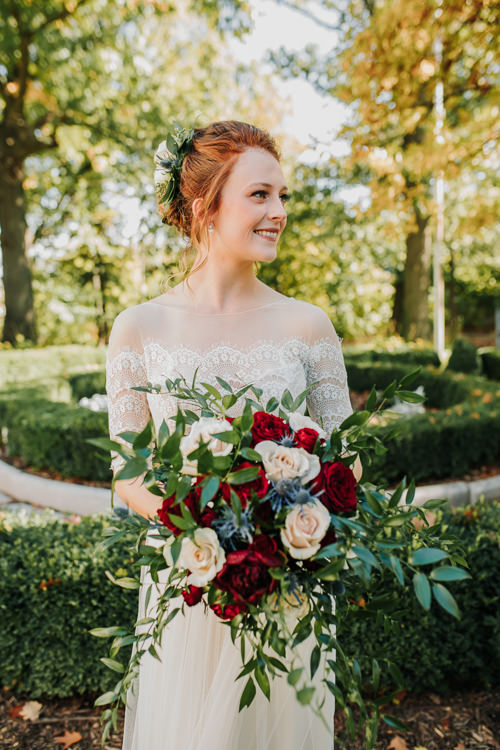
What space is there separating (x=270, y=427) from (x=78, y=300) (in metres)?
20.9

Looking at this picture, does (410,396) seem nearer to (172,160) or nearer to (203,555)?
(203,555)

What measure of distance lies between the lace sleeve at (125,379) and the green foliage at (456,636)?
1768mm

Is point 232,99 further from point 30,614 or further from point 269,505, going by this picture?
point 269,505

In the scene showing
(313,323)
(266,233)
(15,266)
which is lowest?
(313,323)

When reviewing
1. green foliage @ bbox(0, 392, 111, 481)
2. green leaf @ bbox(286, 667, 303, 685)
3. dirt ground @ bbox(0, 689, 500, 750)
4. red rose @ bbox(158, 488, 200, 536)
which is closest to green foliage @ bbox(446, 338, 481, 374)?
green foliage @ bbox(0, 392, 111, 481)

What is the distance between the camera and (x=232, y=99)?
13.5 m

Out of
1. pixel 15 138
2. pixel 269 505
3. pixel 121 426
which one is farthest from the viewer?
pixel 15 138

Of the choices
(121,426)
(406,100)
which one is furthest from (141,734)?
(406,100)

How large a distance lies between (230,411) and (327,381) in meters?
0.35

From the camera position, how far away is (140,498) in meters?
1.67

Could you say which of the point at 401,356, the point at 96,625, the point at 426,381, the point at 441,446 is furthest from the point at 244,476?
the point at 401,356

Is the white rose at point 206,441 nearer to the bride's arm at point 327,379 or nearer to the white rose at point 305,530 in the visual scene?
the white rose at point 305,530

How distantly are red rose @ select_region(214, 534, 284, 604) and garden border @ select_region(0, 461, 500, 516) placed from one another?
377 cm

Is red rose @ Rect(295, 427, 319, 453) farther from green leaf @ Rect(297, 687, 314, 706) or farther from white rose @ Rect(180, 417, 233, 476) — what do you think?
green leaf @ Rect(297, 687, 314, 706)
